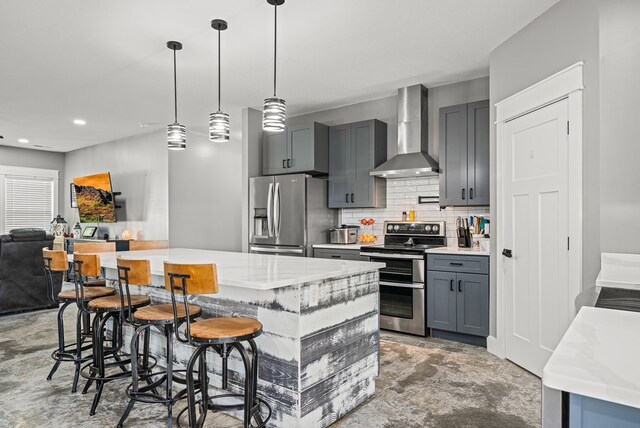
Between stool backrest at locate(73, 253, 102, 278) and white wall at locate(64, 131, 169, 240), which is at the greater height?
white wall at locate(64, 131, 169, 240)

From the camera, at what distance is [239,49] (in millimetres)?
3803

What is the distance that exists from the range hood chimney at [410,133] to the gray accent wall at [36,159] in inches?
317

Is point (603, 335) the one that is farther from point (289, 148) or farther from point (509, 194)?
point (289, 148)

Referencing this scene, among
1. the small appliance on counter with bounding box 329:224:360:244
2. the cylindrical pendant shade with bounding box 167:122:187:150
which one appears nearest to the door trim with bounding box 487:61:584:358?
the small appliance on counter with bounding box 329:224:360:244

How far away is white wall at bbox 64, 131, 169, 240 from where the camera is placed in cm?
731

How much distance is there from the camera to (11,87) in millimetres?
4867

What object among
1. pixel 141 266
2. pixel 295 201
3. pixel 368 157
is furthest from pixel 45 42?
pixel 368 157

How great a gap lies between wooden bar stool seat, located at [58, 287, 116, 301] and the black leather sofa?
8.56ft

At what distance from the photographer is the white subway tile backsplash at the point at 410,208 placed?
4715 millimetres

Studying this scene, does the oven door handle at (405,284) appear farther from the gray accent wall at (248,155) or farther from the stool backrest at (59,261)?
the stool backrest at (59,261)

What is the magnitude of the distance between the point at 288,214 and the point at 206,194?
2.75 metres

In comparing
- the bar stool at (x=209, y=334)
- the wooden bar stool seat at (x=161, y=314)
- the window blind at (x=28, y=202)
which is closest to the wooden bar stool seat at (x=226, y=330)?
the bar stool at (x=209, y=334)

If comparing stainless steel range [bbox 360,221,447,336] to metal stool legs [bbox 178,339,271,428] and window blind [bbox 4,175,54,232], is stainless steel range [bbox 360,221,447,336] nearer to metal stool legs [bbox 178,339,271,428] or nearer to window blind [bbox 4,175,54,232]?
metal stool legs [bbox 178,339,271,428]

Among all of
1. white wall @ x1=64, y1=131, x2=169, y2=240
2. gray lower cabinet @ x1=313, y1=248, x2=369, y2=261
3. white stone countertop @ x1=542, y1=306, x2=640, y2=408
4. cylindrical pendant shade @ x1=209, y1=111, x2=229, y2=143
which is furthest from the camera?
white wall @ x1=64, y1=131, x2=169, y2=240
